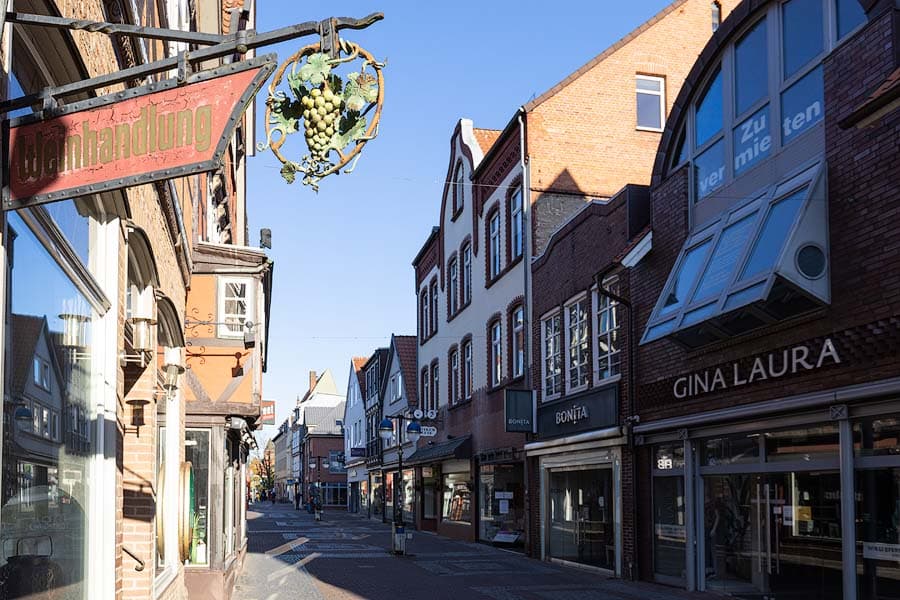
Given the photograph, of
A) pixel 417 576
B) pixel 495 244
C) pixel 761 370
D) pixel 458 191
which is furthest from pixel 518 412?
pixel 458 191

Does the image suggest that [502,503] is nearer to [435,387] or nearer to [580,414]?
[580,414]

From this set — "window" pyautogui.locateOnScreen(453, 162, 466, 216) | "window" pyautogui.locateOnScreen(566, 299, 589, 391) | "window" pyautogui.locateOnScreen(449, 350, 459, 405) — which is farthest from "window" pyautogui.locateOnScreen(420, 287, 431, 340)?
"window" pyautogui.locateOnScreen(566, 299, 589, 391)

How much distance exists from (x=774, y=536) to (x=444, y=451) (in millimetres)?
18985

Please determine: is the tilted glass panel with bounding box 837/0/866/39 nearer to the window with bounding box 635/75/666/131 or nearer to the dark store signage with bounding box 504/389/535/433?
the dark store signage with bounding box 504/389/535/433

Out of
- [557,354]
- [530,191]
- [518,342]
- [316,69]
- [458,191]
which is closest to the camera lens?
[316,69]

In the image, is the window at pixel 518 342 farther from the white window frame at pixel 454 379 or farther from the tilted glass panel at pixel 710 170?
the tilted glass panel at pixel 710 170

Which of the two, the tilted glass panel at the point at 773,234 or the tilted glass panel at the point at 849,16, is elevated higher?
the tilted glass panel at the point at 849,16

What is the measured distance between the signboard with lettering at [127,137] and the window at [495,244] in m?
24.1

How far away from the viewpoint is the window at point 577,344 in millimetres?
20750

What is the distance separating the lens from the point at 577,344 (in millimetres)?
21234

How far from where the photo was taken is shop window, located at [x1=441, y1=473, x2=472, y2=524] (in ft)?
100

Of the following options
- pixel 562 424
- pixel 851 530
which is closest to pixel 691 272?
pixel 851 530

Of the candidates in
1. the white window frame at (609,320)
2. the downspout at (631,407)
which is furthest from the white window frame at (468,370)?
the downspout at (631,407)

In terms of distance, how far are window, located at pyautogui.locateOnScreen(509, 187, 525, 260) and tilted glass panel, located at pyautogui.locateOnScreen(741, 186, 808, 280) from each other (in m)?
12.1
